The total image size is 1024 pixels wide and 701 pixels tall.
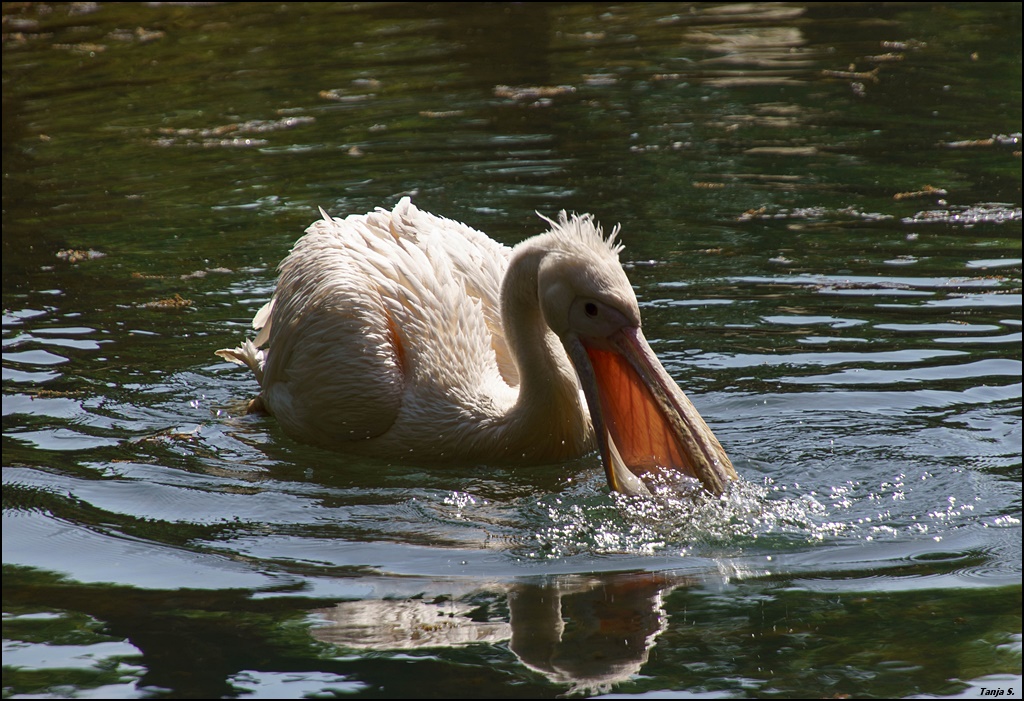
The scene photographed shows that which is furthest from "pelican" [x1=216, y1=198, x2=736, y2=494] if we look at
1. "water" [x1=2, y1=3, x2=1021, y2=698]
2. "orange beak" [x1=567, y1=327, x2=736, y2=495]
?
"water" [x1=2, y1=3, x2=1021, y2=698]

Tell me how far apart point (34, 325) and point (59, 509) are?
7.26 feet

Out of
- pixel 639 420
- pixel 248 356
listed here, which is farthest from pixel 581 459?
pixel 248 356

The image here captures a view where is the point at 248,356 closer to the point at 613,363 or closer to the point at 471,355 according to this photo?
the point at 471,355

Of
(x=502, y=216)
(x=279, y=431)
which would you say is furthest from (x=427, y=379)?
(x=502, y=216)

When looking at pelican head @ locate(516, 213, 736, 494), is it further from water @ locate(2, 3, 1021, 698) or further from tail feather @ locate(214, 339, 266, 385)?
tail feather @ locate(214, 339, 266, 385)

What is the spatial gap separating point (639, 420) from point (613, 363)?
0.77ft

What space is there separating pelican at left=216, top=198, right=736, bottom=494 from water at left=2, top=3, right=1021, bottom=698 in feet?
0.48

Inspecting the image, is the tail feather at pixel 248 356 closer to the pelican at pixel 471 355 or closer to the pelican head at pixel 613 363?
the pelican at pixel 471 355

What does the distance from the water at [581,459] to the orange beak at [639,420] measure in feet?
0.41

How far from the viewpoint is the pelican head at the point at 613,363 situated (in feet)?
14.5

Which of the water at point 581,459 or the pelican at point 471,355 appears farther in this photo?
the pelican at point 471,355

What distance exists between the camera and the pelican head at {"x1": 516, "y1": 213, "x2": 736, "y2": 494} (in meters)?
4.43

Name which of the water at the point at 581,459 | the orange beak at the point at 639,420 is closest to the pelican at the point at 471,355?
the orange beak at the point at 639,420

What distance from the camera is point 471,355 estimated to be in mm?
5250
